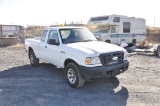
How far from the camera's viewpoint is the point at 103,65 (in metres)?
5.49

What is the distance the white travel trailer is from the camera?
1544cm

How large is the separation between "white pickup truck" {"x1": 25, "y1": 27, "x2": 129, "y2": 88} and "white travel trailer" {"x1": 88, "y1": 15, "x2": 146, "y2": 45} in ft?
26.6

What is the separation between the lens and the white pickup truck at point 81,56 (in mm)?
5414

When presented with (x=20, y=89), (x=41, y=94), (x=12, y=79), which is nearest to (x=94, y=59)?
(x=41, y=94)

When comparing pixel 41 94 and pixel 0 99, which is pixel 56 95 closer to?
pixel 41 94

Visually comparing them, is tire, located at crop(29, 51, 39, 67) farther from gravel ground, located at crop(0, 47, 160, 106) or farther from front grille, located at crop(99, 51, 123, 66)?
front grille, located at crop(99, 51, 123, 66)

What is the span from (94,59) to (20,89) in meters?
2.47

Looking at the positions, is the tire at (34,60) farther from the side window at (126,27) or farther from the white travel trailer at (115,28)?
the side window at (126,27)

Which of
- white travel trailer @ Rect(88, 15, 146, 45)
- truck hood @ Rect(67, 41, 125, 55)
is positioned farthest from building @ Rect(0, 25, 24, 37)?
truck hood @ Rect(67, 41, 125, 55)

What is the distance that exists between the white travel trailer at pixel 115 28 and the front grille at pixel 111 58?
8969 mm

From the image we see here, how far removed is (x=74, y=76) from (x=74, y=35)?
1646 mm

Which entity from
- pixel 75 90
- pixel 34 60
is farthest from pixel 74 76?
pixel 34 60

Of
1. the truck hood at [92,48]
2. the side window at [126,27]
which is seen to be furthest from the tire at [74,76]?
the side window at [126,27]

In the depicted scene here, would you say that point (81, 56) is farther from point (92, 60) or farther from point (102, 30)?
point (102, 30)
